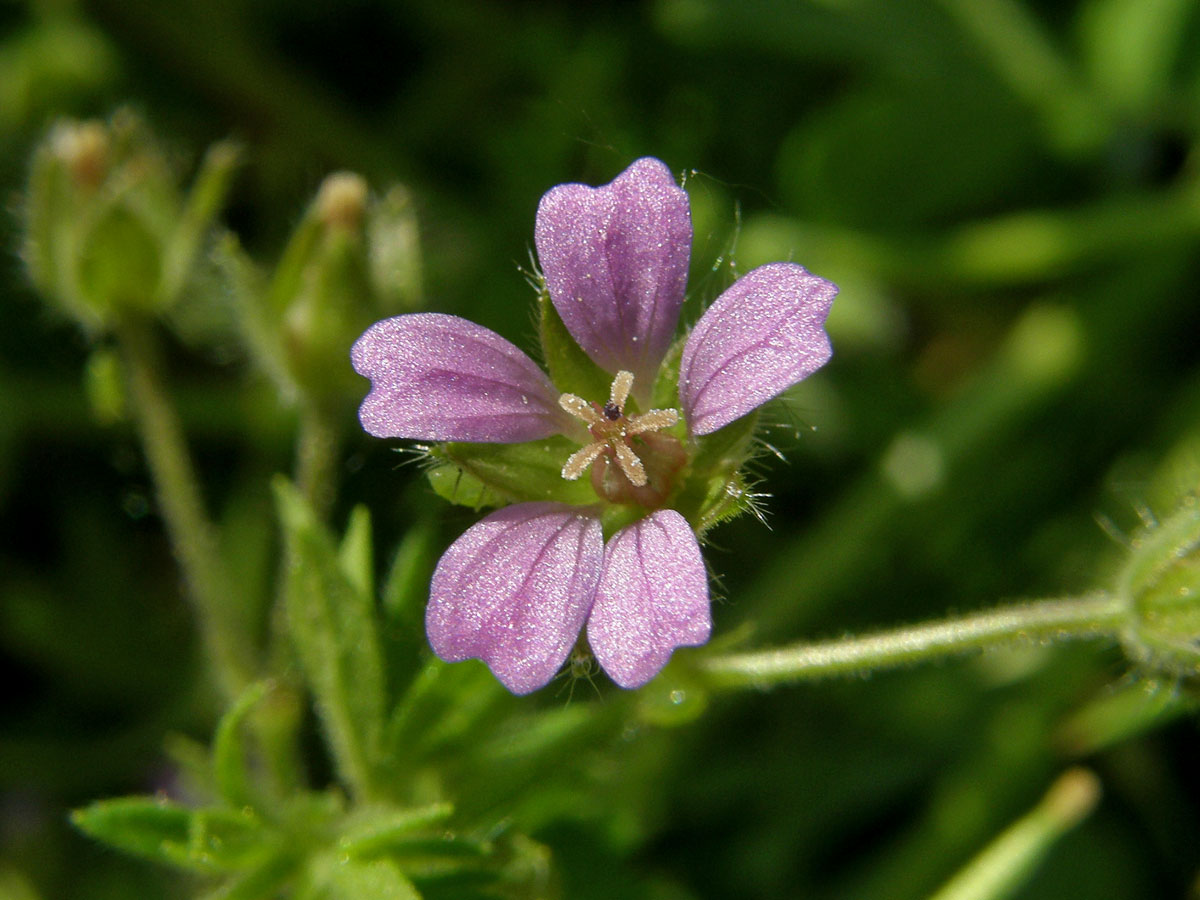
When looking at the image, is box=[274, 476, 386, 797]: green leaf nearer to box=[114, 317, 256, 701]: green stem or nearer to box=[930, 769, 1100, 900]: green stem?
box=[114, 317, 256, 701]: green stem

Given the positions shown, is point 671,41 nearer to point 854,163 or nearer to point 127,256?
point 854,163

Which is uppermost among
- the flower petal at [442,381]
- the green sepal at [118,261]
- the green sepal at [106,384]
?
Answer: the green sepal at [118,261]

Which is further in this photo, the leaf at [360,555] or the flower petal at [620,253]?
the leaf at [360,555]

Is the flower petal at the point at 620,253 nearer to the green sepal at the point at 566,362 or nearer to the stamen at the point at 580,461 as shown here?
the green sepal at the point at 566,362

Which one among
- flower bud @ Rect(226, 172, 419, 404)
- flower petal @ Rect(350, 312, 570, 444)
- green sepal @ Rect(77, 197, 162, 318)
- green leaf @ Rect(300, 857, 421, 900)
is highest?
green sepal @ Rect(77, 197, 162, 318)

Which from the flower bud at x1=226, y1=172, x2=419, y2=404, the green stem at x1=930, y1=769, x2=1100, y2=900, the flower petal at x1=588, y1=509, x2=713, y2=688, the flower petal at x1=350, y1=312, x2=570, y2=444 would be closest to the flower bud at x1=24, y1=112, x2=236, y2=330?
the flower bud at x1=226, y1=172, x2=419, y2=404

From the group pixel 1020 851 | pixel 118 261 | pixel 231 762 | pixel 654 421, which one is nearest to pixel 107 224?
pixel 118 261

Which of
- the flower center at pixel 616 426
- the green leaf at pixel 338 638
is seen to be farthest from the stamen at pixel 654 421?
the green leaf at pixel 338 638

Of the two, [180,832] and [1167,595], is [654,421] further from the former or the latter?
[180,832]
